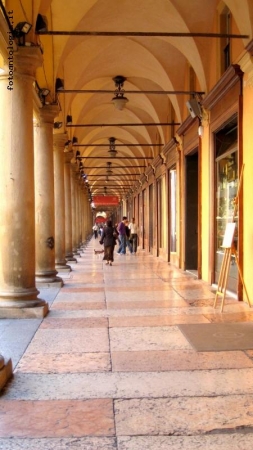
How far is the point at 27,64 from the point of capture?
780 cm

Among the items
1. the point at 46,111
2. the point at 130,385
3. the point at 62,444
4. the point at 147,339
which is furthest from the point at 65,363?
the point at 46,111

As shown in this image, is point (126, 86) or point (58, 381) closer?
point (58, 381)

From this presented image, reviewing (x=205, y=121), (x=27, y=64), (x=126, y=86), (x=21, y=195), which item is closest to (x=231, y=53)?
Answer: (x=205, y=121)

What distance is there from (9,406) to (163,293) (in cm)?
657

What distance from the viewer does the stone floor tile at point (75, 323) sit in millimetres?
7257

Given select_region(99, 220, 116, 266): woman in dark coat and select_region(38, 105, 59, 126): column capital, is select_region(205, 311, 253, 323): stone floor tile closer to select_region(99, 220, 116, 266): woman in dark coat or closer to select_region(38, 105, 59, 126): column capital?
select_region(38, 105, 59, 126): column capital

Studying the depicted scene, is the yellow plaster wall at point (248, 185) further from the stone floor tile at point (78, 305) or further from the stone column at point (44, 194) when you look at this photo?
the stone column at point (44, 194)

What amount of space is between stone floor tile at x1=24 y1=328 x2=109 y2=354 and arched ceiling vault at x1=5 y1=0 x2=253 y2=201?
4.47m

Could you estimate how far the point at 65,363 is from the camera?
5.34m

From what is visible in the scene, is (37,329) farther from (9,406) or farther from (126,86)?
(126,86)

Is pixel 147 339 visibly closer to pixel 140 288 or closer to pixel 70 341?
pixel 70 341

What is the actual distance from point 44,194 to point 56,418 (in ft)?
24.3

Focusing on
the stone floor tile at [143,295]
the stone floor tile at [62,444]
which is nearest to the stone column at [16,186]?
the stone floor tile at [143,295]

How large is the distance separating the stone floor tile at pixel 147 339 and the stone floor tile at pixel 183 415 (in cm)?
172
